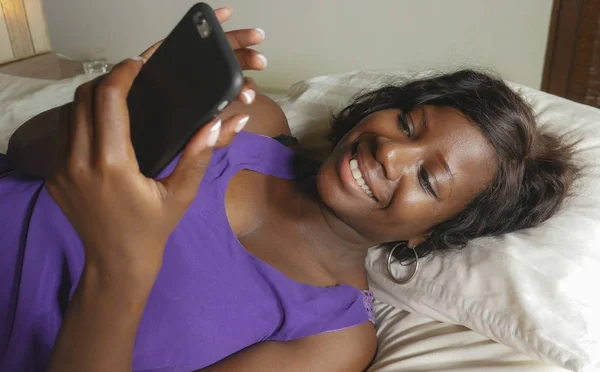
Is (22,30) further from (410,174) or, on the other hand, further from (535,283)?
(535,283)

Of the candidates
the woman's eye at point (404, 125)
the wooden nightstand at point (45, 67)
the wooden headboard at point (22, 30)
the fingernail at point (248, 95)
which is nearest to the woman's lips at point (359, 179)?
the woman's eye at point (404, 125)

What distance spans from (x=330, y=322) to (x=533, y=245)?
390mm

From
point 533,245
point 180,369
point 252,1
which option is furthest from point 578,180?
point 252,1

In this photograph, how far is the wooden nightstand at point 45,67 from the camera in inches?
83.5

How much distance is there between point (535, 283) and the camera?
0.89 metres

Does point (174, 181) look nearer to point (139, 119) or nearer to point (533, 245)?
point (139, 119)

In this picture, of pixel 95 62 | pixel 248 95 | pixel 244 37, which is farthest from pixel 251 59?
pixel 95 62

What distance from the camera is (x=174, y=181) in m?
0.47

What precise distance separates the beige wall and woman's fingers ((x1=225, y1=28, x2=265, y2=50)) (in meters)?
1.13

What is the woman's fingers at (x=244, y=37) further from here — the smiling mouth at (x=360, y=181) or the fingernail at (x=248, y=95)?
the smiling mouth at (x=360, y=181)

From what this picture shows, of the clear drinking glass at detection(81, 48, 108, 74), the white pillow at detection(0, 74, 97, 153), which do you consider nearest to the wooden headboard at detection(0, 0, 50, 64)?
the clear drinking glass at detection(81, 48, 108, 74)

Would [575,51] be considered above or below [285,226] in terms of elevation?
above

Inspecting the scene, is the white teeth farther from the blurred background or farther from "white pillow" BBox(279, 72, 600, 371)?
the blurred background

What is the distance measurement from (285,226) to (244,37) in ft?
1.57
